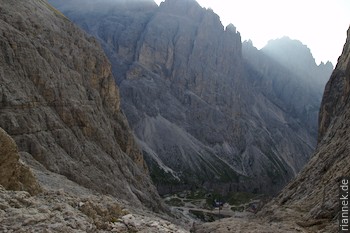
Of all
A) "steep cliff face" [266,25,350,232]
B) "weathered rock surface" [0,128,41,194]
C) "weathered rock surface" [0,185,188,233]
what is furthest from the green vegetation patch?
"weathered rock surface" [0,185,188,233]

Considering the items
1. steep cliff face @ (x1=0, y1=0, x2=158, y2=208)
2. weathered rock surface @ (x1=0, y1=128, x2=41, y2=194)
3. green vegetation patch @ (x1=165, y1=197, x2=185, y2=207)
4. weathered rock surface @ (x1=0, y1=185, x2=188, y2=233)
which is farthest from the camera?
green vegetation patch @ (x1=165, y1=197, x2=185, y2=207)

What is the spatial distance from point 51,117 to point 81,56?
73.5ft

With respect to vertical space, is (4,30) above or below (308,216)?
above

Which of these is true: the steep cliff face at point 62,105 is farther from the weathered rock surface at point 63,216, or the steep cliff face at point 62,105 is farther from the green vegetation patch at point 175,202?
the green vegetation patch at point 175,202

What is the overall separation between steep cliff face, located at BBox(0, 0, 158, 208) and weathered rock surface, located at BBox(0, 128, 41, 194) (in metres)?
29.1

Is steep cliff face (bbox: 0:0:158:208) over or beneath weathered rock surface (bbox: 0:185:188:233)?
over

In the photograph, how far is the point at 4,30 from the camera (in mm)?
60094

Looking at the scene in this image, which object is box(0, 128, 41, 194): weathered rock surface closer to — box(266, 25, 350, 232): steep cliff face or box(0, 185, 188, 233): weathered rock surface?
box(0, 185, 188, 233): weathered rock surface

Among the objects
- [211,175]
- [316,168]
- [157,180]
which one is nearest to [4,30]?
[316,168]

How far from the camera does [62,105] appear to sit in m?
62.3

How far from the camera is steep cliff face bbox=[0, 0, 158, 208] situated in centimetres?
5284

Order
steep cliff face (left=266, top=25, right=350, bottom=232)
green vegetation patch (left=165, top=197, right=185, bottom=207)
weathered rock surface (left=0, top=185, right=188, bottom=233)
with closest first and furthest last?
weathered rock surface (left=0, top=185, right=188, bottom=233) < steep cliff face (left=266, top=25, right=350, bottom=232) < green vegetation patch (left=165, top=197, right=185, bottom=207)

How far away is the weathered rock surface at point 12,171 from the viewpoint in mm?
20234

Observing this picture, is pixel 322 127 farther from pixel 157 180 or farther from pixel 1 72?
pixel 157 180
